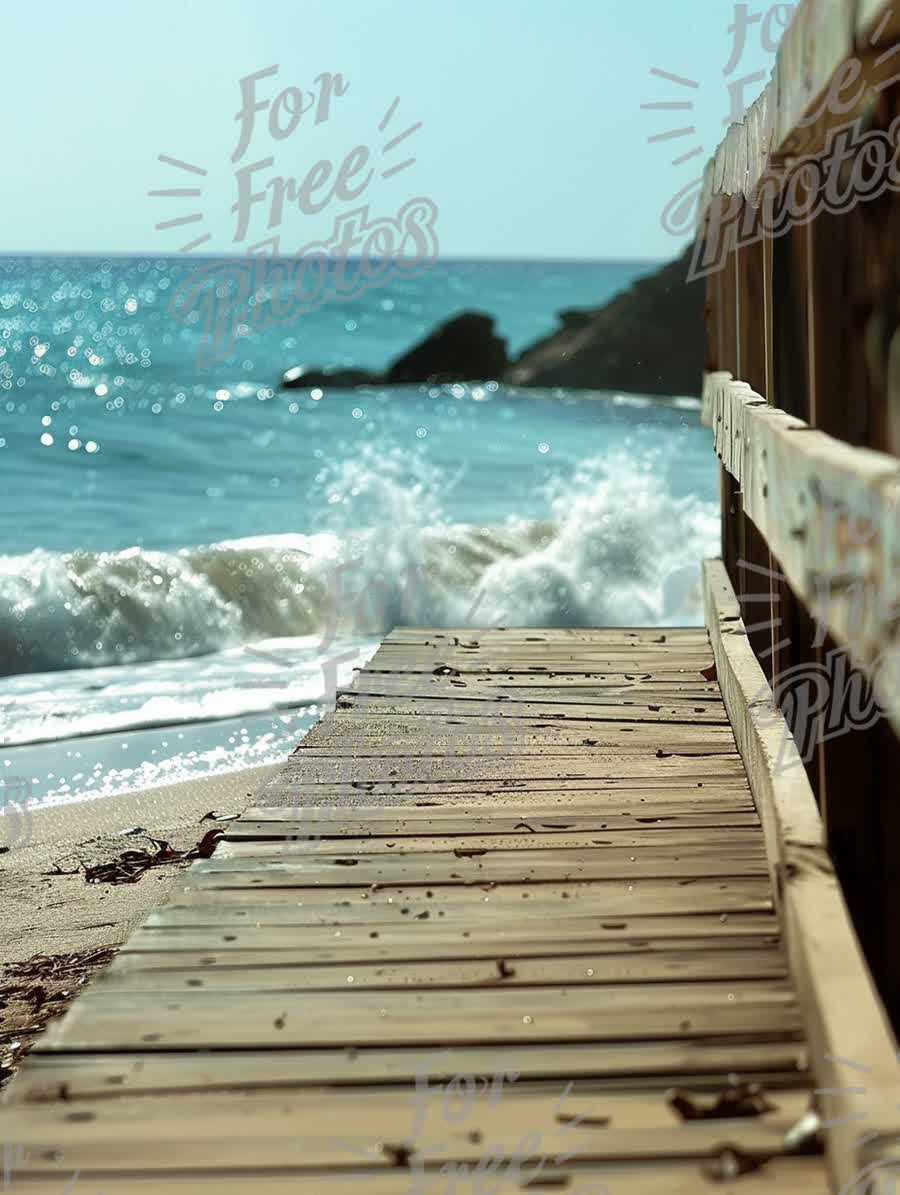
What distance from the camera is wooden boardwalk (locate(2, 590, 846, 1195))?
2.08 metres

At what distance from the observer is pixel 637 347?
33.9 metres

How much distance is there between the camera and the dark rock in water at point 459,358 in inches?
1448

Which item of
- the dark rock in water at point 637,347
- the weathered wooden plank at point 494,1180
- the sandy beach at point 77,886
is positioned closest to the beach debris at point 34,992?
the sandy beach at point 77,886

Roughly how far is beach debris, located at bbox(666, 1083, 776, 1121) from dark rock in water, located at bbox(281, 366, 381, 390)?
33192 millimetres

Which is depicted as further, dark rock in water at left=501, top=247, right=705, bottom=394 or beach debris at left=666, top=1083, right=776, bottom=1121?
dark rock in water at left=501, top=247, right=705, bottom=394

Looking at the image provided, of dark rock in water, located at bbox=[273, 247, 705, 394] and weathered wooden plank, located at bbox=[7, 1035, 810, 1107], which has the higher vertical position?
dark rock in water, located at bbox=[273, 247, 705, 394]

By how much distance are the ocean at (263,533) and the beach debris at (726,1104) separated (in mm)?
5020

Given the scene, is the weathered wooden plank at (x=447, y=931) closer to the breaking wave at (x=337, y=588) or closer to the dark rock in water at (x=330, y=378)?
the breaking wave at (x=337, y=588)

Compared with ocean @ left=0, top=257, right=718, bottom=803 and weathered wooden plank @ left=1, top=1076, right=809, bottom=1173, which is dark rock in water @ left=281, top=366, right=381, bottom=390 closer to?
ocean @ left=0, top=257, right=718, bottom=803

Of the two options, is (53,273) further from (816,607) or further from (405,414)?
(816,607)

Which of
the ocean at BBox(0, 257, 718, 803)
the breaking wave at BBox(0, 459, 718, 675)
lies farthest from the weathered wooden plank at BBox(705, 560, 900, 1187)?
the breaking wave at BBox(0, 459, 718, 675)

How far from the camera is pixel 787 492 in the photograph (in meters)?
2.37

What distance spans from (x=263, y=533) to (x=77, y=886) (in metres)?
13.4

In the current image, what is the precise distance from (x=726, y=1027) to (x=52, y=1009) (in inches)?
95.0
